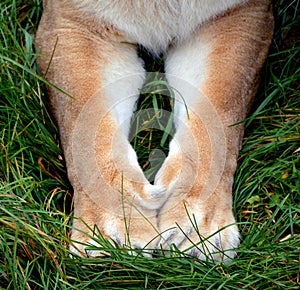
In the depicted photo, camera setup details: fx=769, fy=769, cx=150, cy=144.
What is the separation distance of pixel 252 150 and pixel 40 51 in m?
0.82

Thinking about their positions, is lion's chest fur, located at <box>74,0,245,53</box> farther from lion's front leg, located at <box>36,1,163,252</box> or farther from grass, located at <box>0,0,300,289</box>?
grass, located at <box>0,0,300,289</box>

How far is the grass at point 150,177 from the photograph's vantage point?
2.12 meters

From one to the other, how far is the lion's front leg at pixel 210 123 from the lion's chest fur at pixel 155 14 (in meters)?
0.06

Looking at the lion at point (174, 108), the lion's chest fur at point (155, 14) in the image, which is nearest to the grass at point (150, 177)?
the lion at point (174, 108)

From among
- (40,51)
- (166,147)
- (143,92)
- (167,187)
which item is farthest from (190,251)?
(40,51)

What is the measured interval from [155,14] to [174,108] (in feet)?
1.06

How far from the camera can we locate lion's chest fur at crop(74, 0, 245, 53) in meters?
2.57

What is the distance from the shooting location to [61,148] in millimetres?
2578

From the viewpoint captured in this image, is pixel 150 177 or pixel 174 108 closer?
pixel 150 177

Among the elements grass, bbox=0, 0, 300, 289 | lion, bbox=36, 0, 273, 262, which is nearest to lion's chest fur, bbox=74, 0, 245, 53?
lion, bbox=36, 0, 273, 262

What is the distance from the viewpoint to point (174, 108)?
2.62 m

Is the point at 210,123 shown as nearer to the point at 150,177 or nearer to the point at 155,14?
the point at 150,177

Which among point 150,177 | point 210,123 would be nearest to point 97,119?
point 150,177

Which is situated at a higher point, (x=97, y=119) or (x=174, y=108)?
(x=97, y=119)
